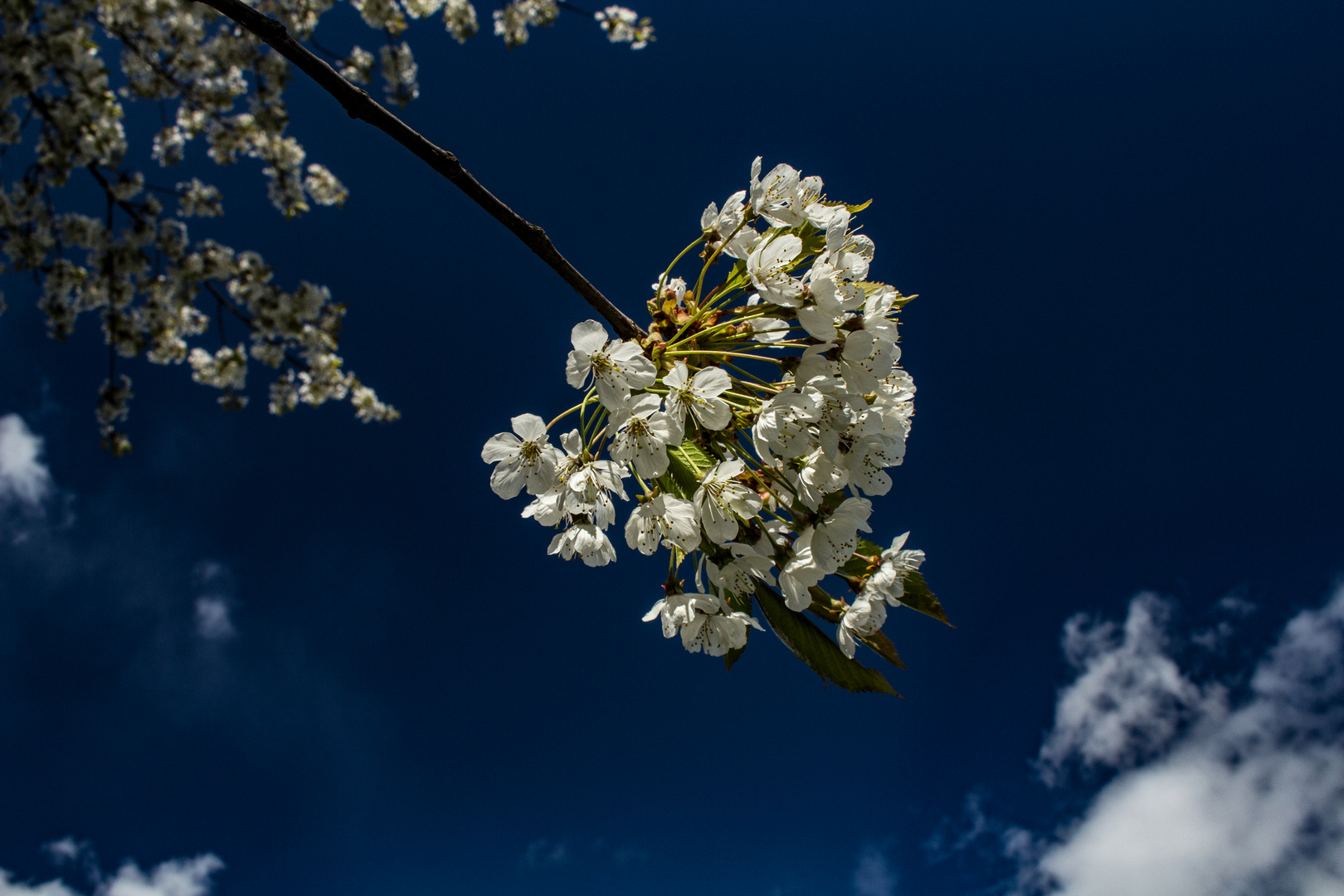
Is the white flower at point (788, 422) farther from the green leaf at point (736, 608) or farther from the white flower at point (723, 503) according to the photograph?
the green leaf at point (736, 608)

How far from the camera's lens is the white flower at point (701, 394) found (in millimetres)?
1284

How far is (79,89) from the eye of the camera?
17.0ft

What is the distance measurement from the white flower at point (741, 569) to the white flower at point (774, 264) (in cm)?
56

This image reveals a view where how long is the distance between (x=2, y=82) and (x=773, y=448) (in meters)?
6.88

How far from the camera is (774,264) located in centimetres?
143

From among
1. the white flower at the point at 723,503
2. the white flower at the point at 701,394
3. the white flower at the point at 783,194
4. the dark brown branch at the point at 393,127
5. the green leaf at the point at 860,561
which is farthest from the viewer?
the green leaf at the point at 860,561

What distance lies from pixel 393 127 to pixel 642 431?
0.73 m

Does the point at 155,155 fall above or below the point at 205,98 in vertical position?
above

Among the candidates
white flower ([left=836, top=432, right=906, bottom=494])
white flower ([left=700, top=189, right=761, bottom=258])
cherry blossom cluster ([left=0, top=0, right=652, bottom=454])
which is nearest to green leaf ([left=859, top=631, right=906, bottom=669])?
white flower ([left=836, top=432, right=906, bottom=494])

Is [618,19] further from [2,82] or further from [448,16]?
[2,82]

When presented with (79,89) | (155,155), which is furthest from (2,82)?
(155,155)

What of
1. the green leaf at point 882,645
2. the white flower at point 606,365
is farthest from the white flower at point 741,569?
the white flower at point 606,365

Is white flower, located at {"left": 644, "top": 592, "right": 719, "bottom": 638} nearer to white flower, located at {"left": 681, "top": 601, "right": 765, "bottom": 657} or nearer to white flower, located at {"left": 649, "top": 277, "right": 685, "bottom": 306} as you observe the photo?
white flower, located at {"left": 681, "top": 601, "right": 765, "bottom": 657}

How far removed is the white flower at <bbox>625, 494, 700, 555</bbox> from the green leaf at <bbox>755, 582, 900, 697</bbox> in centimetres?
28
